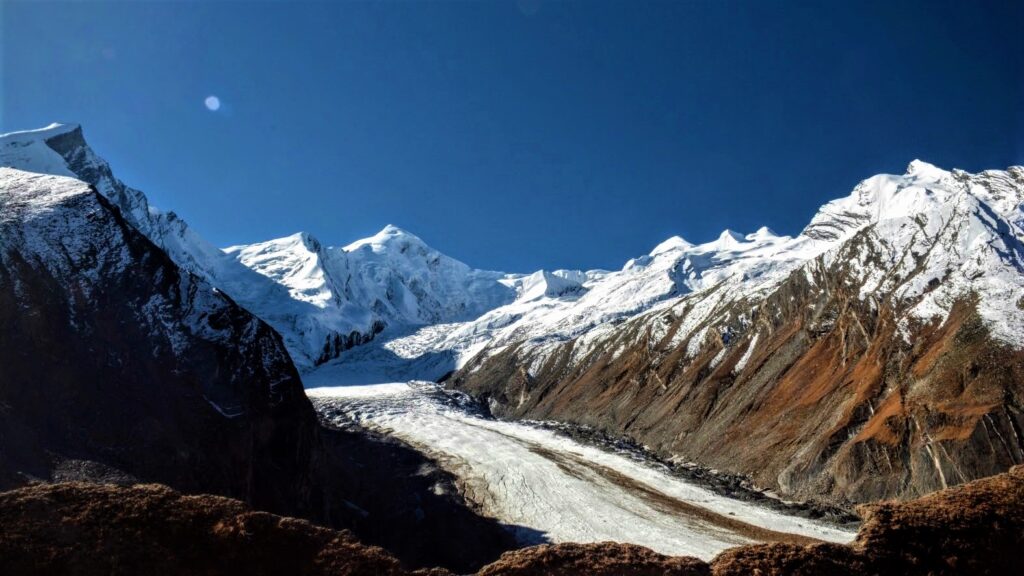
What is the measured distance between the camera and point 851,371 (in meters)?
51.7

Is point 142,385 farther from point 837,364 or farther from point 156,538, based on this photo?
point 837,364

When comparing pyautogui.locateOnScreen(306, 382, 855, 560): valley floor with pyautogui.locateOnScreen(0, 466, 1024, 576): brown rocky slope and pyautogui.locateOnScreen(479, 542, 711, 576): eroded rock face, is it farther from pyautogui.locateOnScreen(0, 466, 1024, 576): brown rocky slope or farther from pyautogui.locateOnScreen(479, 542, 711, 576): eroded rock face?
pyautogui.locateOnScreen(479, 542, 711, 576): eroded rock face

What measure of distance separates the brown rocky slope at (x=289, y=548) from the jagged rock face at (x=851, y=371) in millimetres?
31750

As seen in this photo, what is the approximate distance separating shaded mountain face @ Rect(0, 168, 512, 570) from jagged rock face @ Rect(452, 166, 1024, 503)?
25041 millimetres

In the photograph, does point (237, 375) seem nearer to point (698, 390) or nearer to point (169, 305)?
point (169, 305)

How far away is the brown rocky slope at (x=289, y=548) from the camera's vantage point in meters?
7.53

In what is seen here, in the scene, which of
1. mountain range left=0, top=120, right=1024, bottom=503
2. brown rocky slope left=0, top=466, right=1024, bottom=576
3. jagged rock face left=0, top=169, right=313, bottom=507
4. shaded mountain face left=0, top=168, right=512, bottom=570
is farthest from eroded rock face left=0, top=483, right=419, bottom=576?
mountain range left=0, top=120, right=1024, bottom=503

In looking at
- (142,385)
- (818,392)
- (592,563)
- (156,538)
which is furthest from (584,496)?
(156,538)

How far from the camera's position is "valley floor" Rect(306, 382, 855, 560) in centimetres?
3469

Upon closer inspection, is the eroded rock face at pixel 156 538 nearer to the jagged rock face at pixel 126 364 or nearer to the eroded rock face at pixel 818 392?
the jagged rock face at pixel 126 364

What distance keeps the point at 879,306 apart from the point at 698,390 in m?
20.4

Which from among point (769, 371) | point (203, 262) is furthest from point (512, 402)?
point (203, 262)

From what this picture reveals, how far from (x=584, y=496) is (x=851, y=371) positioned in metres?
26.2

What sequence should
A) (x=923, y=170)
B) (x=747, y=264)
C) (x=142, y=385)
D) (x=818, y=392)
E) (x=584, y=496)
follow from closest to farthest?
(x=142, y=385), (x=584, y=496), (x=818, y=392), (x=923, y=170), (x=747, y=264)
